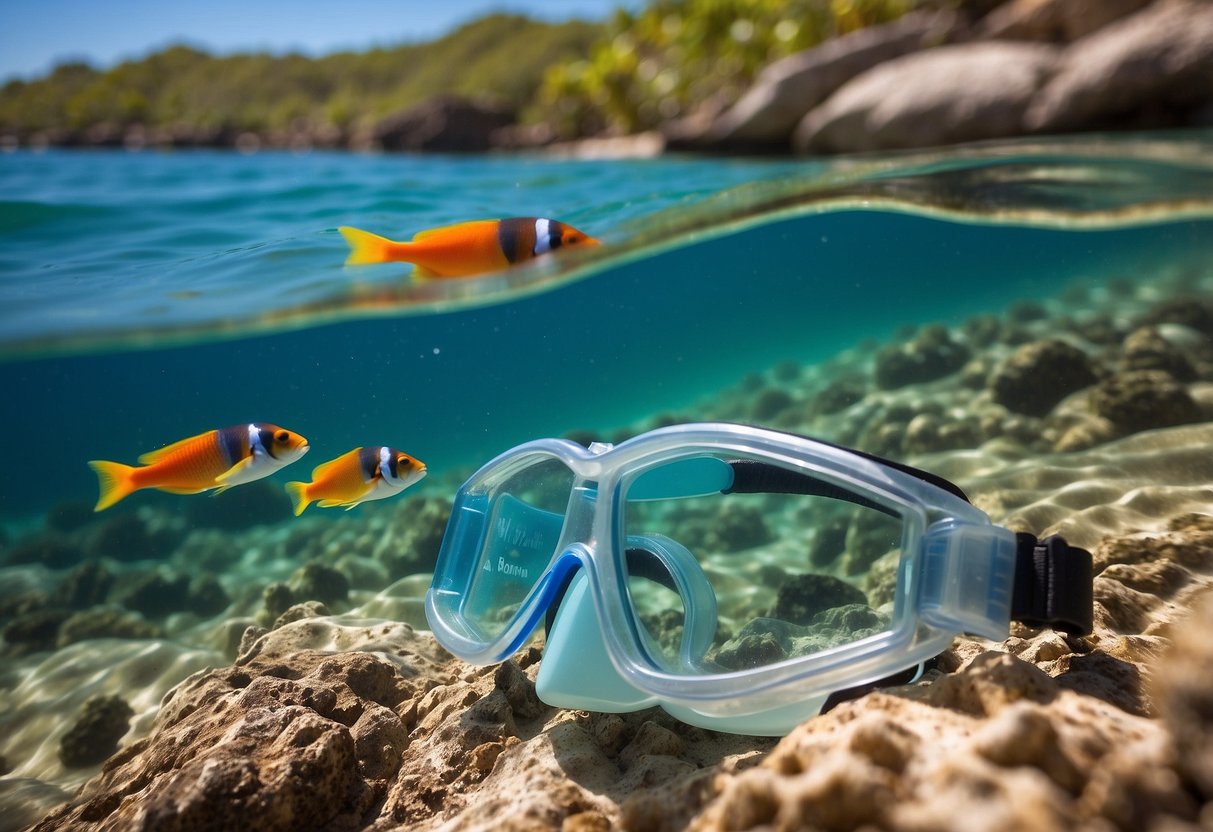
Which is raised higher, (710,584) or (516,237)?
(516,237)

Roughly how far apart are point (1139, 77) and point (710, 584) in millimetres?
10516

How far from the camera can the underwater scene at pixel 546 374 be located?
4.55 m

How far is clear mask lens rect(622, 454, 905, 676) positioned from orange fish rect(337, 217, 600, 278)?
1.46 metres

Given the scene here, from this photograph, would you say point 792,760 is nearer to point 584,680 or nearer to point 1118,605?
point 584,680

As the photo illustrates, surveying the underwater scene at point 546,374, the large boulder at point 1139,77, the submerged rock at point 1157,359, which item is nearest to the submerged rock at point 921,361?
the underwater scene at point 546,374

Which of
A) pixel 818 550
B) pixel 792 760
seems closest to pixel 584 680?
pixel 792 760

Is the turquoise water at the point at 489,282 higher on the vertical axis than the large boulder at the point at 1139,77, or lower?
lower

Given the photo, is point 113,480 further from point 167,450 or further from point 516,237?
point 516,237

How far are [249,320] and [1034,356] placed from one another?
1032cm

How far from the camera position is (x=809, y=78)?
12664 mm

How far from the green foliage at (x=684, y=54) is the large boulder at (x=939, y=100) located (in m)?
4.71

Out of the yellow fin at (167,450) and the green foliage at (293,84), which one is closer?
the yellow fin at (167,450)

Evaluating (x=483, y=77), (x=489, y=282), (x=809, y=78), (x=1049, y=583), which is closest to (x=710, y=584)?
(x=1049, y=583)

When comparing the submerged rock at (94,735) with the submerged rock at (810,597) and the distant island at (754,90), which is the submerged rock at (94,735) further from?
the distant island at (754,90)
